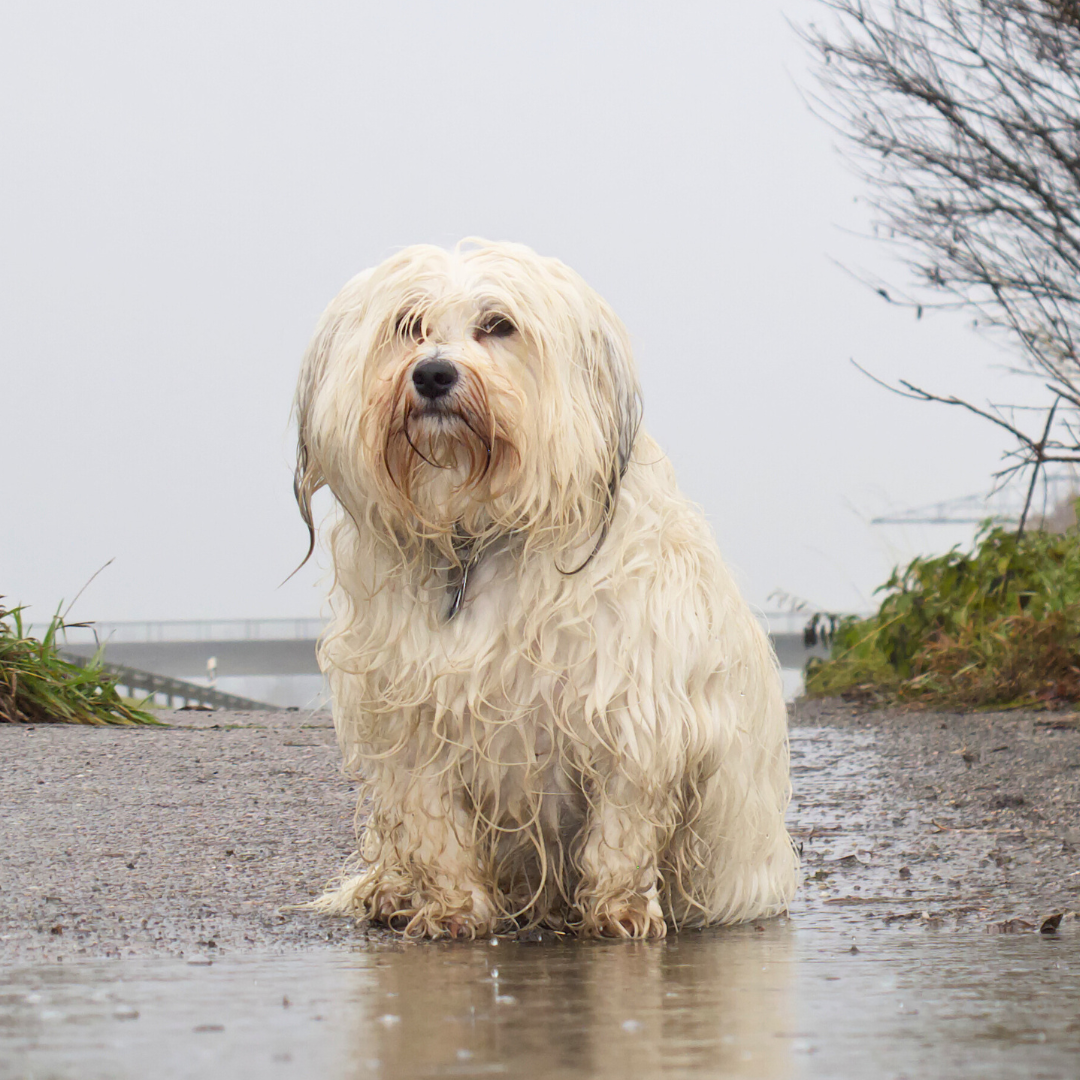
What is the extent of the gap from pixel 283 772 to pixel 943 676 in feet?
19.0

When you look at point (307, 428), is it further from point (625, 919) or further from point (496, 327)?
point (625, 919)

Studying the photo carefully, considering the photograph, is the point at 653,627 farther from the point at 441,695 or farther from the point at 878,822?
the point at 878,822

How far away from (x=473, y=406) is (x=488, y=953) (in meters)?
1.25

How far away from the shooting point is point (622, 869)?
138 inches

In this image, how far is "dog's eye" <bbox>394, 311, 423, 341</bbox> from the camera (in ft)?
11.1

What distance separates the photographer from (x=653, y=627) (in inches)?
136

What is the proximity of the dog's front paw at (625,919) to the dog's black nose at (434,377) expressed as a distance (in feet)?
4.34

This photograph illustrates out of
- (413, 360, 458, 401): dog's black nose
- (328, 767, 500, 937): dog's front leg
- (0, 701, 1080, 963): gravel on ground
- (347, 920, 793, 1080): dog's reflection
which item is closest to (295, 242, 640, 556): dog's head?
(413, 360, 458, 401): dog's black nose

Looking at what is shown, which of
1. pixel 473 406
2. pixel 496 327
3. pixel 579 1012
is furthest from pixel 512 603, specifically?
pixel 579 1012

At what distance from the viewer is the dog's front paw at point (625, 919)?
3477 millimetres

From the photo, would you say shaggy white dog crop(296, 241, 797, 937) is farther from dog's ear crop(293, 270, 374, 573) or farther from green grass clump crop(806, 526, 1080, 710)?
green grass clump crop(806, 526, 1080, 710)

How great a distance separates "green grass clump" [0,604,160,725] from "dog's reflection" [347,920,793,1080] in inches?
219

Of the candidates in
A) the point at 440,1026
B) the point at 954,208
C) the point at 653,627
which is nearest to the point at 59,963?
the point at 440,1026

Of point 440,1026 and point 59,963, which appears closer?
point 440,1026
